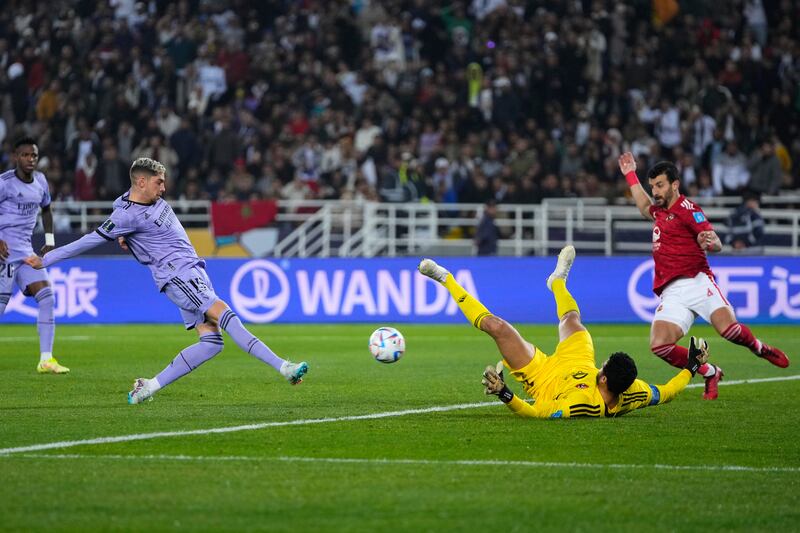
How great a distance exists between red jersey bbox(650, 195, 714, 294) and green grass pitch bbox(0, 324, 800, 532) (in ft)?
3.88

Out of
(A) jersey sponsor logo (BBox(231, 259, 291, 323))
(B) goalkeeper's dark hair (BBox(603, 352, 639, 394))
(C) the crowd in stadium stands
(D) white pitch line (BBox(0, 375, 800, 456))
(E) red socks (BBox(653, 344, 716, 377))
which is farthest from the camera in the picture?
(C) the crowd in stadium stands

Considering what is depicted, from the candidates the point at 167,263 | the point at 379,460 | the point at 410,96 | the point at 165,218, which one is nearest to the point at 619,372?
the point at 379,460

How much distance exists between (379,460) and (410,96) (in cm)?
2137

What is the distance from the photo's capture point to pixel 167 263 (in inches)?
424

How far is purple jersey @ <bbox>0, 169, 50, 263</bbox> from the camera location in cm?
1421

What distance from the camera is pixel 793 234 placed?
2444cm

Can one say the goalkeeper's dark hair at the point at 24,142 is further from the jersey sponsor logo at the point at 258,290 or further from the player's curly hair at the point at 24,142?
the jersey sponsor logo at the point at 258,290

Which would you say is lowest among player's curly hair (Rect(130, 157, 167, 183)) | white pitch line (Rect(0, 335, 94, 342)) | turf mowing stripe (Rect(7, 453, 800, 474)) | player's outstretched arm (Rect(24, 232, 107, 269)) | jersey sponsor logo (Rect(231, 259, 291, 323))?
white pitch line (Rect(0, 335, 94, 342))

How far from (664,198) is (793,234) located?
13797 mm

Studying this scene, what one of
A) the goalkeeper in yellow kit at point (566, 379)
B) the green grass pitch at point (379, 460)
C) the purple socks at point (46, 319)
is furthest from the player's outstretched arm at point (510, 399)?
the purple socks at point (46, 319)

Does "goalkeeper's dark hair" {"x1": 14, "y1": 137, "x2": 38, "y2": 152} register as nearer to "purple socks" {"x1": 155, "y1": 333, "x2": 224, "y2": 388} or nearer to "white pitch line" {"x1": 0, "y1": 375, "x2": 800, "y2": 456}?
"purple socks" {"x1": 155, "y1": 333, "x2": 224, "y2": 388}

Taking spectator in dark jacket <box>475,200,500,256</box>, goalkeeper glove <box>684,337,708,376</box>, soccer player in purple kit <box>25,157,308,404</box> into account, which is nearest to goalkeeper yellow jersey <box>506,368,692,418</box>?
goalkeeper glove <box>684,337,708,376</box>

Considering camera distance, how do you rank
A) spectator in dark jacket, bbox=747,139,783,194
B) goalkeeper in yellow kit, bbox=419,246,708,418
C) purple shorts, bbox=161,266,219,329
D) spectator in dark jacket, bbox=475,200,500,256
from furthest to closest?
spectator in dark jacket, bbox=747,139,783,194
spectator in dark jacket, bbox=475,200,500,256
purple shorts, bbox=161,266,219,329
goalkeeper in yellow kit, bbox=419,246,708,418

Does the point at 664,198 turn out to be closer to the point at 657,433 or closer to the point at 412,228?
the point at 657,433
